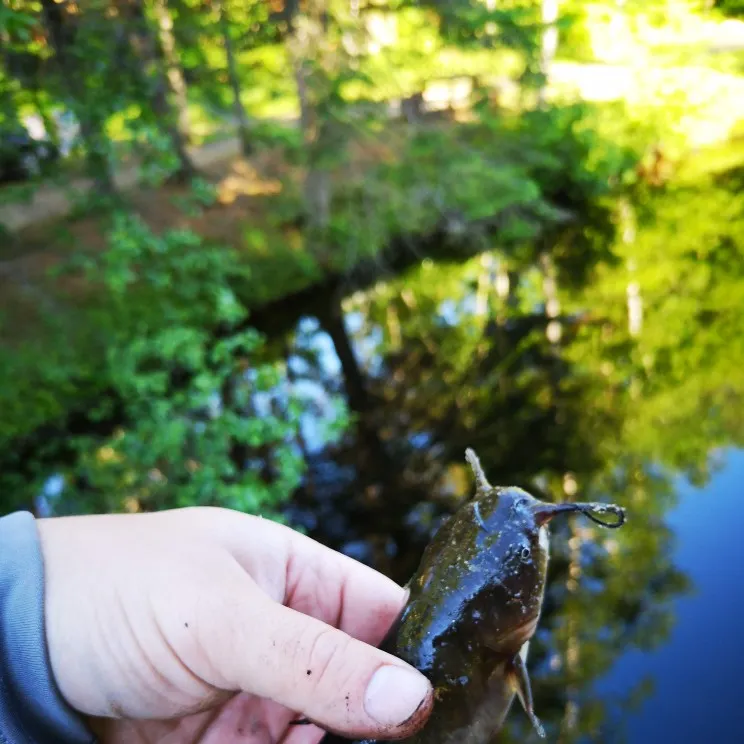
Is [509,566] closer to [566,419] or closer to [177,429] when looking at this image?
[177,429]

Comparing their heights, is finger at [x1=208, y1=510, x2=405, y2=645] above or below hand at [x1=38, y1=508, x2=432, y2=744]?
below

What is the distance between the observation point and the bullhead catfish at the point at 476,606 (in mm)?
1970

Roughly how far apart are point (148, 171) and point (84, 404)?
4.11m

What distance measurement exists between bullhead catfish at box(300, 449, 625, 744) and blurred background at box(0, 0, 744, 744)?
2.82 metres

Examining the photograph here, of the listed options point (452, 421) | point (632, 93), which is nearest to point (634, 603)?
point (452, 421)

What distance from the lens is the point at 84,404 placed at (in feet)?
27.8

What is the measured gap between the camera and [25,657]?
181 centimetres

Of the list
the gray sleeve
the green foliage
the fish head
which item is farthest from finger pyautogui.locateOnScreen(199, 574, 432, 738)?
the green foliage

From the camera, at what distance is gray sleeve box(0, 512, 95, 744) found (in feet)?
5.90

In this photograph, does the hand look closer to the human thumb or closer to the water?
the human thumb

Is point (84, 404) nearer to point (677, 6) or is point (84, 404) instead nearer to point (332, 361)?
point (332, 361)

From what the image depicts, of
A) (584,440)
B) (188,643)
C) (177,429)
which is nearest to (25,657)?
(188,643)

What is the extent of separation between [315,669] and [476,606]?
527mm

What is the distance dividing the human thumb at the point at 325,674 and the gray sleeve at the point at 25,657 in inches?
20.8
